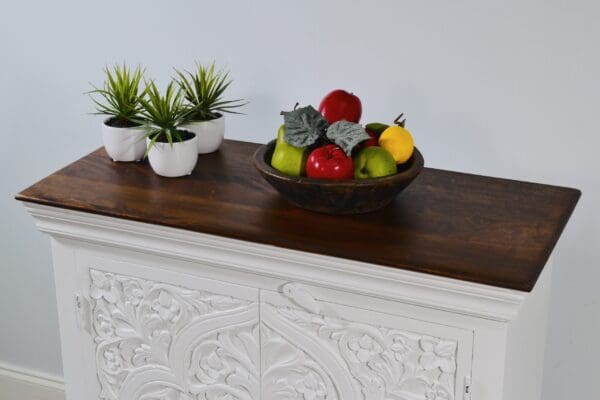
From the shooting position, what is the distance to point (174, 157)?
6.63 feet

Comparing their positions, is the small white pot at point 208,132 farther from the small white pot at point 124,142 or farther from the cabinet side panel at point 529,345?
the cabinet side panel at point 529,345

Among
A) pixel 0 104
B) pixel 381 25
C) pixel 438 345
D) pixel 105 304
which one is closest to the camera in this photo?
pixel 438 345

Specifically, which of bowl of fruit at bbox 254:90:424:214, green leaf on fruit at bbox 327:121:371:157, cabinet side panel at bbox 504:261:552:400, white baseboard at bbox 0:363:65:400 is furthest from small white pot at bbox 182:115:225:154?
white baseboard at bbox 0:363:65:400

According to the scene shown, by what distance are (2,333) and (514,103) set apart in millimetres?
1705

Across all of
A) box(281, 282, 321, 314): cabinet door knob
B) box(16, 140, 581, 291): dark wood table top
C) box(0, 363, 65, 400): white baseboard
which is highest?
box(16, 140, 581, 291): dark wood table top

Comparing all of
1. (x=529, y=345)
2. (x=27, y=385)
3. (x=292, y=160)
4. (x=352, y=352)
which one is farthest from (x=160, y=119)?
(x=27, y=385)

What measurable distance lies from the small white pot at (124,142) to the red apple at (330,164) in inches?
17.5

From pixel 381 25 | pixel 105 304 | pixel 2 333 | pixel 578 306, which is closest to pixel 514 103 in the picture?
pixel 381 25

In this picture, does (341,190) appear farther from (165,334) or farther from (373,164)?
(165,334)

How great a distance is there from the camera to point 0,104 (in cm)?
274

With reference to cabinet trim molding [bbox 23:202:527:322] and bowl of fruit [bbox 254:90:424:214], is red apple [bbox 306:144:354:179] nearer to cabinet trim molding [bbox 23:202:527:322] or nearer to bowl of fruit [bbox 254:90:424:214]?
bowl of fruit [bbox 254:90:424:214]

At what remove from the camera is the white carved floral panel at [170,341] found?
6.32 ft

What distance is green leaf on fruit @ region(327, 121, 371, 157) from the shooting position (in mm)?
1814

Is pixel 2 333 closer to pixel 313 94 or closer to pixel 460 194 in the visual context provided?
pixel 313 94
